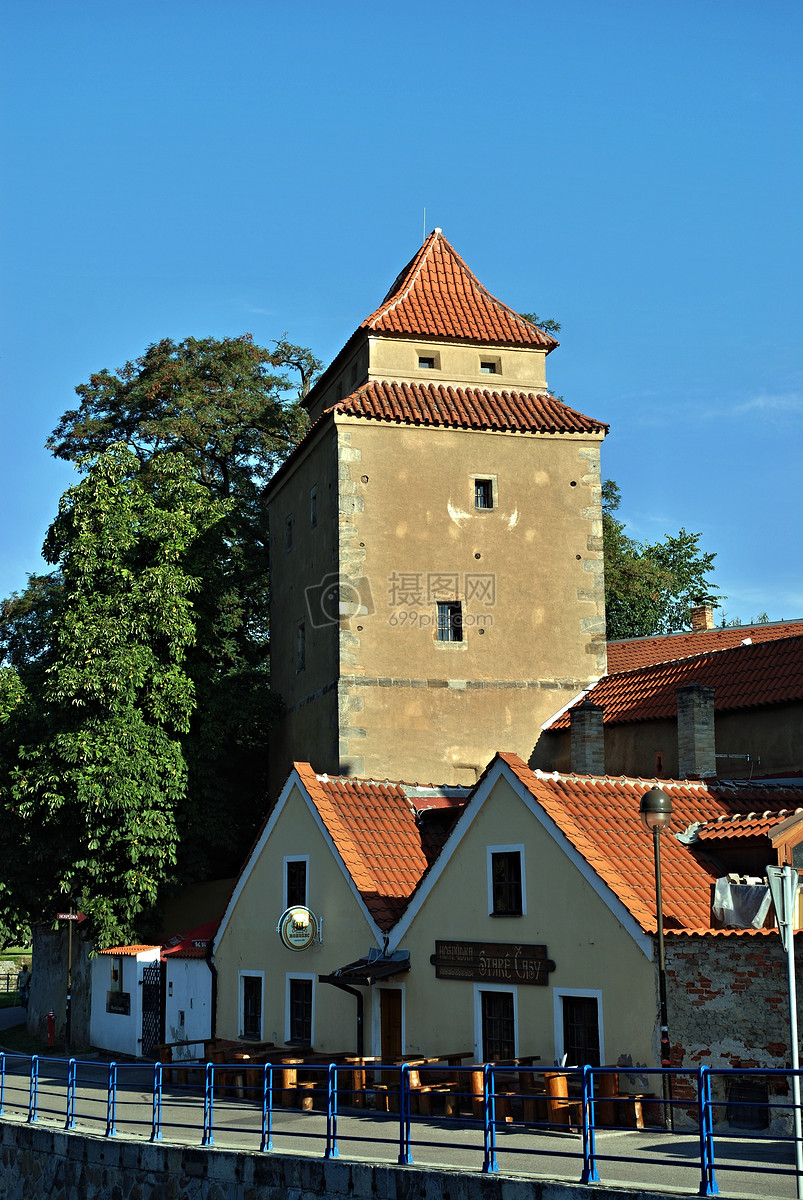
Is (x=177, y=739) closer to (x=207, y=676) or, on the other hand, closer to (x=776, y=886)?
(x=207, y=676)

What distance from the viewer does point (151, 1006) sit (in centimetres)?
3150

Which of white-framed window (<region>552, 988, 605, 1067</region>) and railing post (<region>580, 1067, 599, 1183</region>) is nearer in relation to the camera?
railing post (<region>580, 1067, 599, 1183</region>)

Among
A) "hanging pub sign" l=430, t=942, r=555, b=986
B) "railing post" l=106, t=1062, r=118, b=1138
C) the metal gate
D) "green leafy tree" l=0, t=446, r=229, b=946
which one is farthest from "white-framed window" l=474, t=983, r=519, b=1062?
"green leafy tree" l=0, t=446, r=229, b=946

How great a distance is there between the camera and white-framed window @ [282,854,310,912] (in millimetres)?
24812

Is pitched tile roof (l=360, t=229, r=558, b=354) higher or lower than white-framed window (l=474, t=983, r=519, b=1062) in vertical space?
higher

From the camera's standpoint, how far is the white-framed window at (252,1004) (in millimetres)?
25688

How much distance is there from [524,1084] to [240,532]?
26541 millimetres

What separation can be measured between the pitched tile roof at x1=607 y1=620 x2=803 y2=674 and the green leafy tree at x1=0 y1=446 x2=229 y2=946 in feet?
35.7

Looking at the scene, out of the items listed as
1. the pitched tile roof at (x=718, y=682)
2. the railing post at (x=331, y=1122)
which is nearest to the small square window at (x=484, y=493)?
the pitched tile roof at (x=718, y=682)

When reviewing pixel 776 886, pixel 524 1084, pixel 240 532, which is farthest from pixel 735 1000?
pixel 240 532

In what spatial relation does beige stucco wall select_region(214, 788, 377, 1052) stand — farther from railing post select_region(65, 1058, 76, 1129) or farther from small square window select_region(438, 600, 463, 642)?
small square window select_region(438, 600, 463, 642)

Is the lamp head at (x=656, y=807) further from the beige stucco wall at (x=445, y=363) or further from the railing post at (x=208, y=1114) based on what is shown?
the beige stucco wall at (x=445, y=363)

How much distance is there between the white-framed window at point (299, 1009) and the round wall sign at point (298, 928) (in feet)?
1.97

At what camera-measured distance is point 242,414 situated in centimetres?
4406
